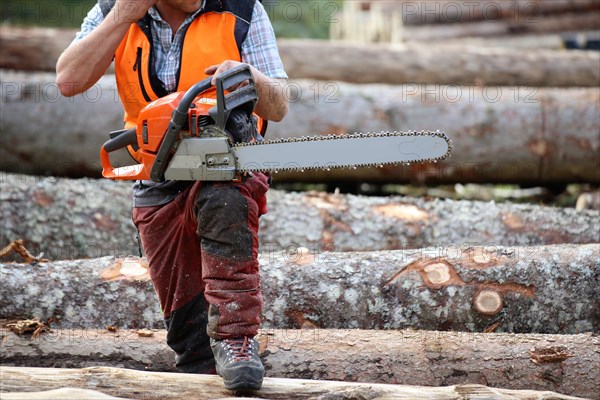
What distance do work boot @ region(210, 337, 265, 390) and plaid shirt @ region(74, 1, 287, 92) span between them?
870 mm

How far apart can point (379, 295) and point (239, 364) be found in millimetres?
977

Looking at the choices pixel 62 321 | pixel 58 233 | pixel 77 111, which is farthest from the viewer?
pixel 77 111

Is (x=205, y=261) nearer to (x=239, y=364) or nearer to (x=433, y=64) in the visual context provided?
(x=239, y=364)

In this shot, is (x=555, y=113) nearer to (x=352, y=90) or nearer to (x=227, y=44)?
(x=352, y=90)

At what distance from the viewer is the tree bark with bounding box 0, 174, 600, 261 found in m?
4.15

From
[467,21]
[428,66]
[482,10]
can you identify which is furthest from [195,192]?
[467,21]

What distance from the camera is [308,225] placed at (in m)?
4.20

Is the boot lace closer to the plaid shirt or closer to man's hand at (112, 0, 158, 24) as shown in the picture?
the plaid shirt

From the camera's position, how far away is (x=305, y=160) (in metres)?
2.44

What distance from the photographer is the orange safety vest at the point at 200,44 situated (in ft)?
8.61

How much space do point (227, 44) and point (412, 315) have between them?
1314 mm

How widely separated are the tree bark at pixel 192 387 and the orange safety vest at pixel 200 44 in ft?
2.97

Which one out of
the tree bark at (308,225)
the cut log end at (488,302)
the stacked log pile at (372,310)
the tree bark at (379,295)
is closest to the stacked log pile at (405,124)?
the tree bark at (308,225)

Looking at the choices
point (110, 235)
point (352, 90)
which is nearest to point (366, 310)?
point (110, 235)
